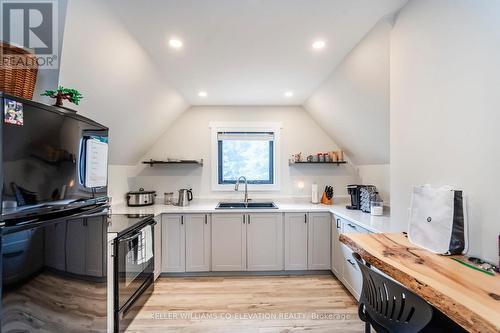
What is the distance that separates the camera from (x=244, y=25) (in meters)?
1.74

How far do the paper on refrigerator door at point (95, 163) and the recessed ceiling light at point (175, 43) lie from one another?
3.47 feet

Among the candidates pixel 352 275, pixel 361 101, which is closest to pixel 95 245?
pixel 352 275

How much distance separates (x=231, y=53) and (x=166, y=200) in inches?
92.7

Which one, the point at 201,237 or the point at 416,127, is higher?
the point at 416,127

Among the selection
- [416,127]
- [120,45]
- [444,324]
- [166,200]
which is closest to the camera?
[444,324]

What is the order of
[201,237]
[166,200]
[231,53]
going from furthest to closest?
[166,200] → [201,237] → [231,53]

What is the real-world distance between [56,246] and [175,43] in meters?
1.71

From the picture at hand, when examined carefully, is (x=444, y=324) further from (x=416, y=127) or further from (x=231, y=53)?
(x=231, y=53)

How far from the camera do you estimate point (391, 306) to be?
102 cm

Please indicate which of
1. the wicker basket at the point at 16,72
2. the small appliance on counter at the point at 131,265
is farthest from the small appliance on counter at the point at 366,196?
the wicker basket at the point at 16,72

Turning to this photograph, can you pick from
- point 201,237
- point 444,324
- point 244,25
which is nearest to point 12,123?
point 244,25

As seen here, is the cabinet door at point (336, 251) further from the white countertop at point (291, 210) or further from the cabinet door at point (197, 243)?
the cabinet door at point (197, 243)

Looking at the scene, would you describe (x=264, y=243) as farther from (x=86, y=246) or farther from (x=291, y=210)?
(x=86, y=246)

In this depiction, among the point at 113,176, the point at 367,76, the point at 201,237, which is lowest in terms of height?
the point at 201,237
